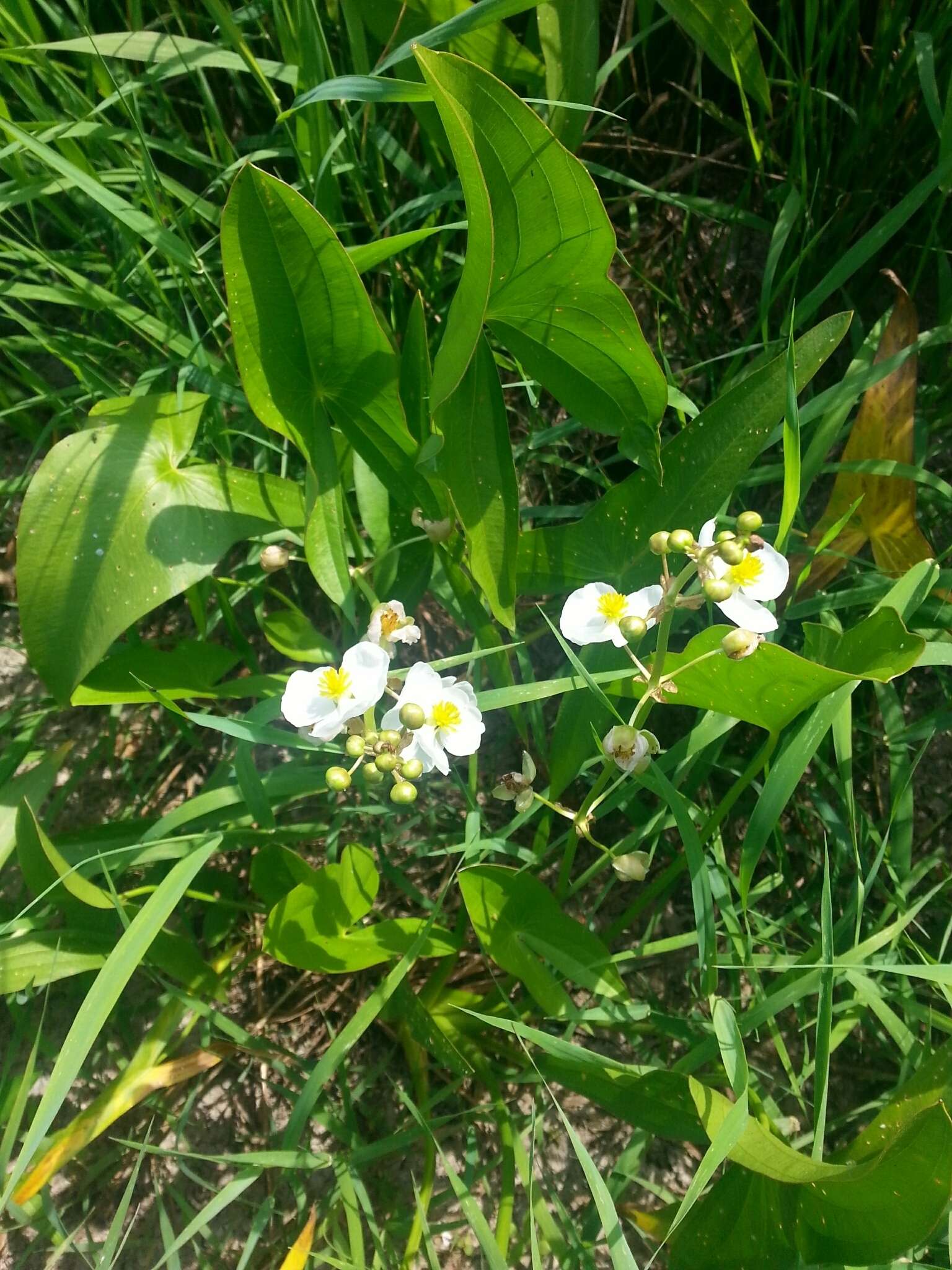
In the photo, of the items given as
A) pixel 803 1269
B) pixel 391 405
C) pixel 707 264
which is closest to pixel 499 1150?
pixel 803 1269

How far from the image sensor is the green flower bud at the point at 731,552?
0.67 meters

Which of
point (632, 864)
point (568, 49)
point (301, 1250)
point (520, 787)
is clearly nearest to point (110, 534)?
point (520, 787)

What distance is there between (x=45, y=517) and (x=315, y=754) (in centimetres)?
42

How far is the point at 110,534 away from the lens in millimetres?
920

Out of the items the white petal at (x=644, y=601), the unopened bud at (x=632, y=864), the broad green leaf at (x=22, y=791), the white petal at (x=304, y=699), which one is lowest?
the broad green leaf at (x=22, y=791)

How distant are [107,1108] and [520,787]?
0.70 m

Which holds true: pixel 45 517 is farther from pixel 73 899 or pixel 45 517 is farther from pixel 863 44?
pixel 863 44

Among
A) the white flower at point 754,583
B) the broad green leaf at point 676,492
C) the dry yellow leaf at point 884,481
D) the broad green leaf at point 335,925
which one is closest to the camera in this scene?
the white flower at point 754,583

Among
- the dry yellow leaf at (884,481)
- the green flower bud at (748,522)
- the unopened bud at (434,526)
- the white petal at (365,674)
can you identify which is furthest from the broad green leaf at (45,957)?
the dry yellow leaf at (884,481)

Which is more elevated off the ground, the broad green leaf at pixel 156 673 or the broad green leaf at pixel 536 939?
the broad green leaf at pixel 156 673

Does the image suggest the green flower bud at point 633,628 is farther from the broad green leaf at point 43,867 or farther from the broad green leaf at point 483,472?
the broad green leaf at point 43,867

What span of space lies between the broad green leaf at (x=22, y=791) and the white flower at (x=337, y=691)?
1.53ft

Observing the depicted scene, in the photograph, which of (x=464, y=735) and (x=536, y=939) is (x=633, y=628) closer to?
(x=464, y=735)

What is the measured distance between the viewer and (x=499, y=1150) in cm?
118
